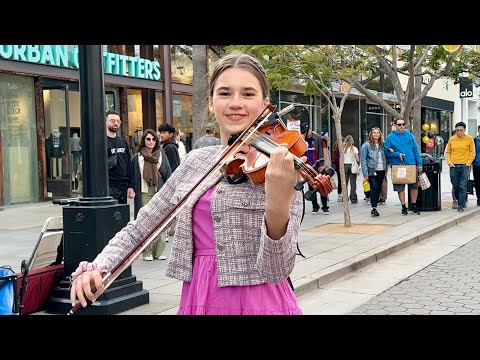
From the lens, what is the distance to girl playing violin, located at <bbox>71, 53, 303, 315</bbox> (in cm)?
199

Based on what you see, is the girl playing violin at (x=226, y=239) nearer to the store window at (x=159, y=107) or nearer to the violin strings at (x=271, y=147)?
the violin strings at (x=271, y=147)

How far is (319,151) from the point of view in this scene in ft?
42.1

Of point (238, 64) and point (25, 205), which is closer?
point (238, 64)

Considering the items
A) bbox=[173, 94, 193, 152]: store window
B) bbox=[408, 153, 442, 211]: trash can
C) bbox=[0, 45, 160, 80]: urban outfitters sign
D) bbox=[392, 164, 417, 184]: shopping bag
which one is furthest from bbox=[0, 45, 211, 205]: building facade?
bbox=[408, 153, 442, 211]: trash can

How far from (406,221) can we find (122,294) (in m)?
7.25

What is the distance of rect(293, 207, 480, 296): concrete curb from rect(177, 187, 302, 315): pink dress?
4462 mm

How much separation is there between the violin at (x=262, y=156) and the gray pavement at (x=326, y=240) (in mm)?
3757

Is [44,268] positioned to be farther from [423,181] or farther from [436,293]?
[423,181]

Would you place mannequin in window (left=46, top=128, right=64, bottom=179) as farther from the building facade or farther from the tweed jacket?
the tweed jacket

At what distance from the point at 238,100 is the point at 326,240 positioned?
7.73 m

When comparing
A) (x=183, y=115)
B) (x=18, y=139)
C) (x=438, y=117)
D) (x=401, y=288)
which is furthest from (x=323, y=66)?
(x=438, y=117)

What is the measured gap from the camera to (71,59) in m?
16.4
